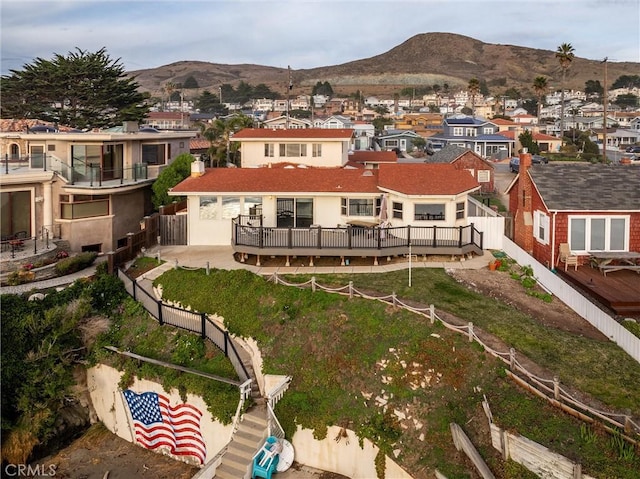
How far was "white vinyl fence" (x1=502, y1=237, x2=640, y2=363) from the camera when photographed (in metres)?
15.5

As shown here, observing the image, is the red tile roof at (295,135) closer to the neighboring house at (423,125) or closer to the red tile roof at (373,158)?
the red tile roof at (373,158)

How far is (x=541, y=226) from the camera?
23.8 metres

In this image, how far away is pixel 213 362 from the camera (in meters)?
16.3

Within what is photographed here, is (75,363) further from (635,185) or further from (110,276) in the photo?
(635,185)

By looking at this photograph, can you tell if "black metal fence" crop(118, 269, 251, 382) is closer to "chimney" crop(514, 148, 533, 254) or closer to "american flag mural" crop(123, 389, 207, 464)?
"american flag mural" crop(123, 389, 207, 464)

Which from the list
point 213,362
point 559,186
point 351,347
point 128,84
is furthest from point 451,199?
point 128,84

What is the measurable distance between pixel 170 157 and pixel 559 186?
2203cm

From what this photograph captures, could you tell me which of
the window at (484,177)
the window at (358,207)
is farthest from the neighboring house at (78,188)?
the window at (484,177)

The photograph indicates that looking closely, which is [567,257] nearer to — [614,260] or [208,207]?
[614,260]

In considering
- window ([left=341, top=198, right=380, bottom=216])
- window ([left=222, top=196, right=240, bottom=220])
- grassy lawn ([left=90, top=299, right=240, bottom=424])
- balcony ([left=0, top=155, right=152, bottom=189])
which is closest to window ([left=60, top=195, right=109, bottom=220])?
balcony ([left=0, top=155, right=152, bottom=189])

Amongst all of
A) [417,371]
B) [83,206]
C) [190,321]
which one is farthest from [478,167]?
[417,371]

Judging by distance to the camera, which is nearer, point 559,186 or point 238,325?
point 238,325

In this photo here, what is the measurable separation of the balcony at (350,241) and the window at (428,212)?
2.43 feet

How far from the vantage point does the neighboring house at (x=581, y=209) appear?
22516 millimetres
